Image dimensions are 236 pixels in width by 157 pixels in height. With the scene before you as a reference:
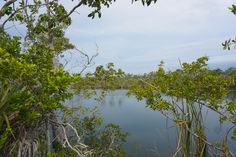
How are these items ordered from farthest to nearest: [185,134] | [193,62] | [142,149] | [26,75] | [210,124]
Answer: [210,124] → [142,149] → [193,62] → [185,134] → [26,75]

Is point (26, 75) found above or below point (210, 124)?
above

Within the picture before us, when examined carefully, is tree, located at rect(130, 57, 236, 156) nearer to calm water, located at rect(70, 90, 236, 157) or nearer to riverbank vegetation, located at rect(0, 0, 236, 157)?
riverbank vegetation, located at rect(0, 0, 236, 157)

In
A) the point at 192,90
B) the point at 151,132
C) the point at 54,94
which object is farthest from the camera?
the point at 151,132

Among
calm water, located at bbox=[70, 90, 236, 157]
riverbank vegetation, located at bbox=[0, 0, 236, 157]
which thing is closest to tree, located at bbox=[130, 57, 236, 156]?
riverbank vegetation, located at bbox=[0, 0, 236, 157]

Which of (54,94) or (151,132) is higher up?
(54,94)

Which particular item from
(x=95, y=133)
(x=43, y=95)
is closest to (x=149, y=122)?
(x=95, y=133)

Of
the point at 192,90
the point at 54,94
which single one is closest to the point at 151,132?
the point at 192,90

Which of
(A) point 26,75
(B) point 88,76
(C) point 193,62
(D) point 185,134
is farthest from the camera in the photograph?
(B) point 88,76

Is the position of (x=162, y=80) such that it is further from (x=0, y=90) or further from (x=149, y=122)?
(x=149, y=122)

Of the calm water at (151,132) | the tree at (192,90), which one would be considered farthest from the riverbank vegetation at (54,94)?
the calm water at (151,132)

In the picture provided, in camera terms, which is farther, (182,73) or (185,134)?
(182,73)

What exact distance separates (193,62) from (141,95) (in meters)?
0.95

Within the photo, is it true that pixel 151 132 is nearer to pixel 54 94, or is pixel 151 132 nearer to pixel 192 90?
pixel 192 90

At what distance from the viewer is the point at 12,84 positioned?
2.41 metres
